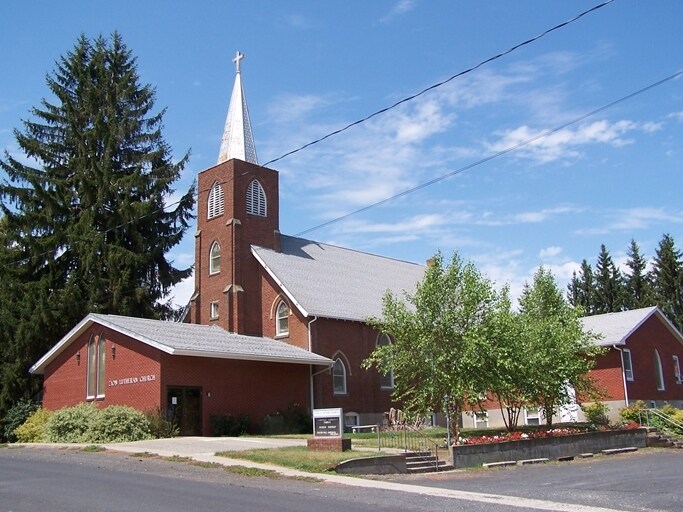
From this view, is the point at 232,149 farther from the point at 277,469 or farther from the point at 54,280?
the point at 277,469

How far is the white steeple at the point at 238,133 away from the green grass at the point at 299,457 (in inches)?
855

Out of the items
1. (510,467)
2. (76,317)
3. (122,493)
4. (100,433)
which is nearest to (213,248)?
(76,317)

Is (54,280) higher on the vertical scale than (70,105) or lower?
lower

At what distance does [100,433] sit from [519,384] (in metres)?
15.3

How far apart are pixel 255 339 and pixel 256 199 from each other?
8021 mm

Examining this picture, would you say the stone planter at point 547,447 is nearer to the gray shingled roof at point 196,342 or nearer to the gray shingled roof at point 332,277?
the gray shingled roof at point 196,342

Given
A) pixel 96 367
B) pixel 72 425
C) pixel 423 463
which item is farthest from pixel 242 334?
pixel 423 463

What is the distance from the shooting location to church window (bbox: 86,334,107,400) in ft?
103

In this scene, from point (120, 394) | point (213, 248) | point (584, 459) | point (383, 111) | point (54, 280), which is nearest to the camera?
point (383, 111)

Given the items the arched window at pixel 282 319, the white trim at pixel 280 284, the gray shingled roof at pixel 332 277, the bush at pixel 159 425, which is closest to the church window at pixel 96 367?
the bush at pixel 159 425

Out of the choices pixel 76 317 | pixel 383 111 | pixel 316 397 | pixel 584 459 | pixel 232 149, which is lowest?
pixel 584 459

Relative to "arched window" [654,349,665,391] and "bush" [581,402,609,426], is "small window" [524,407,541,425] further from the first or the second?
"arched window" [654,349,665,391]

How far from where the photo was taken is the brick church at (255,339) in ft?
97.1

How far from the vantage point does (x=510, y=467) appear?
21.9 metres
